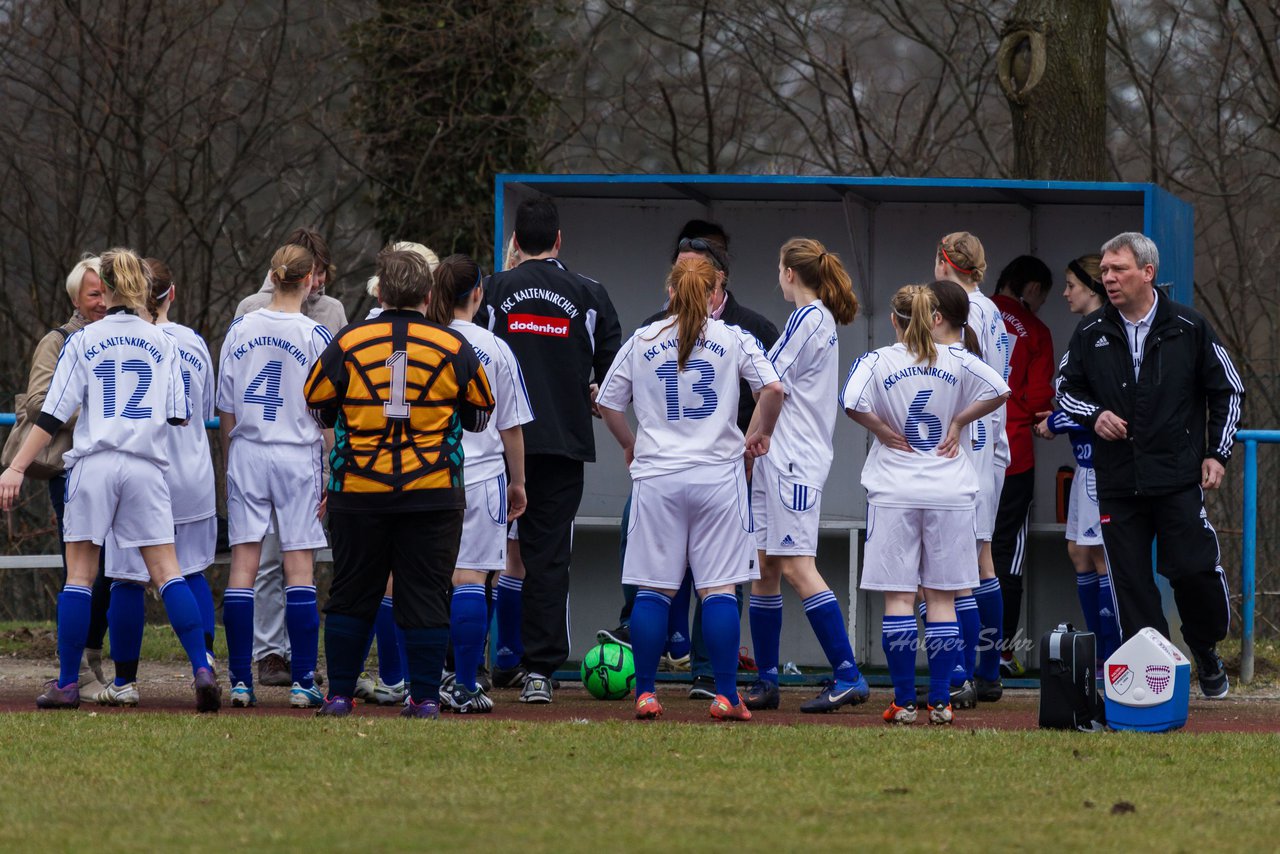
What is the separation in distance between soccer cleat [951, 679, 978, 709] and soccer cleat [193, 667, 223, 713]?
295 centimetres

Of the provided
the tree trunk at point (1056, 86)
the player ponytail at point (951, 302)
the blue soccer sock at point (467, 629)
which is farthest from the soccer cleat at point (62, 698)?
the tree trunk at point (1056, 86)

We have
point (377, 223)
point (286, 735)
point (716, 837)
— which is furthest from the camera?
point (377, 223)

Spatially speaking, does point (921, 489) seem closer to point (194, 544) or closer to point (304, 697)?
point (304, 697)

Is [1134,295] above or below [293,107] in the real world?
below

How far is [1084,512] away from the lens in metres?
8.15

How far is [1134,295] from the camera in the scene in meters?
7.23

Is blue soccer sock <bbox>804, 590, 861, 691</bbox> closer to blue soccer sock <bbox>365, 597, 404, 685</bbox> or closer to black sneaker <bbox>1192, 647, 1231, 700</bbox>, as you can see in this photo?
black sneaker <bbox>1192, 647, 1231, 700</bbox>

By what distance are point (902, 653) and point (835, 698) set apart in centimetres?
49

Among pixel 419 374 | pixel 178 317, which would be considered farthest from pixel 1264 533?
pixel 178 317

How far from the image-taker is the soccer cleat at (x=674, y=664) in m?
8.32

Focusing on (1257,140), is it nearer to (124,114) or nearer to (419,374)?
(124,114)

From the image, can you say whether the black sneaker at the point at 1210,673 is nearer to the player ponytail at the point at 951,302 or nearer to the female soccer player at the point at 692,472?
the player ponytail at the point at 951,302

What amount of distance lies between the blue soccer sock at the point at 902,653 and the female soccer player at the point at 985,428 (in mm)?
910

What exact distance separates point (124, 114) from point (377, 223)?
90.9 inches
